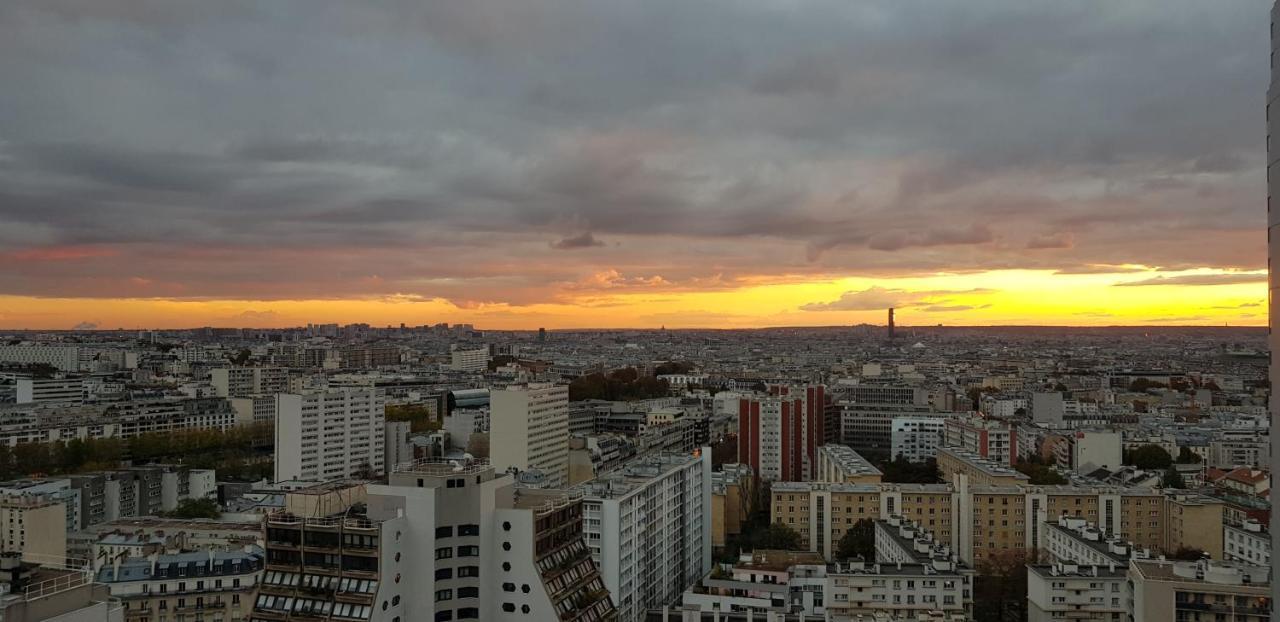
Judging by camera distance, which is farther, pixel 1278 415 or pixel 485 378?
pixel 485 378

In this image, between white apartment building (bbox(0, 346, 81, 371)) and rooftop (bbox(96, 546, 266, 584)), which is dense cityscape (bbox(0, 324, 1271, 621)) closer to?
rooftop (bbox(96, 546, 266, 584))

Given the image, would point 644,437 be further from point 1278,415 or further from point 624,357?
point 624,357

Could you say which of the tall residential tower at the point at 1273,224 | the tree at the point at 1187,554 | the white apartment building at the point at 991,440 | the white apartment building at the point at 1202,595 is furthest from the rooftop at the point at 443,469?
the white apartment building at the point at 991,440

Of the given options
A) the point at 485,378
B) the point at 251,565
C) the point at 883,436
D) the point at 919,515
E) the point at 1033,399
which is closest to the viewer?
the point at 251,565

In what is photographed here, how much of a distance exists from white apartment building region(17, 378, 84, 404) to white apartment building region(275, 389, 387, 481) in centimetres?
2262

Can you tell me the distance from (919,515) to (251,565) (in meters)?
17.1

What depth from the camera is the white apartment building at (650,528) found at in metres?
19.7

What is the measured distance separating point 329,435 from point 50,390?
2835 centimetres

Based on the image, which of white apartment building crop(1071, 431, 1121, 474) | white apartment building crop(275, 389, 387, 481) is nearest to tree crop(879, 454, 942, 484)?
white apartment building crop(1071, 431, 1121, 474)

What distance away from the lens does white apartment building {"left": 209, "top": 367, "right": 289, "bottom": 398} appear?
201ft

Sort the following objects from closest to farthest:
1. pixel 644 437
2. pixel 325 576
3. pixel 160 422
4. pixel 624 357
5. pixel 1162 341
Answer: pixel 325 576 → pixel 644 437 → pixel 160 422 → pixel 624 357 → pixel 1162 341

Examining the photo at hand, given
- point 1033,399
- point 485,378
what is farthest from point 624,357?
point 1033,399

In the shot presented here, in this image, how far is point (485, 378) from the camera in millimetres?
70500

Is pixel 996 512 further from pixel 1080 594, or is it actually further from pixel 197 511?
pixel 197 511
